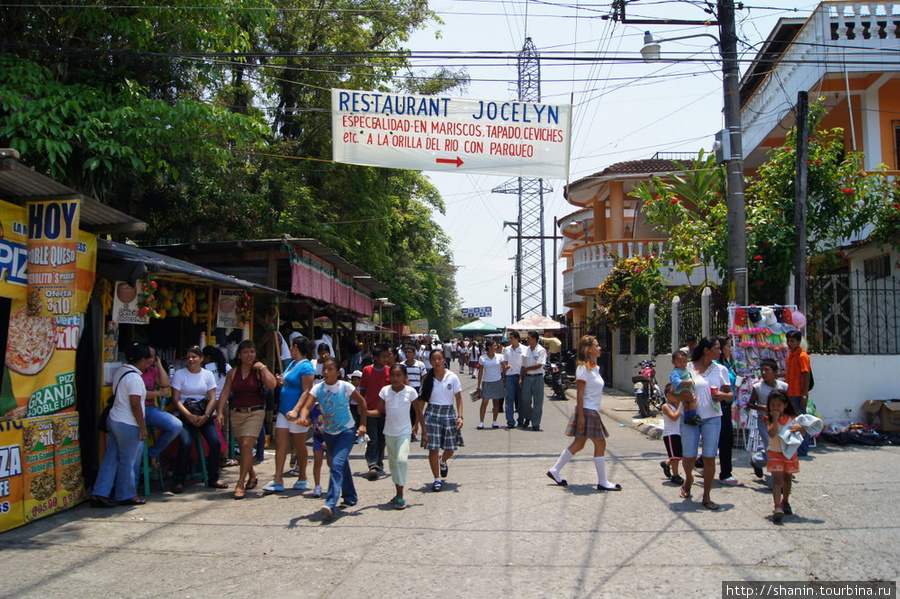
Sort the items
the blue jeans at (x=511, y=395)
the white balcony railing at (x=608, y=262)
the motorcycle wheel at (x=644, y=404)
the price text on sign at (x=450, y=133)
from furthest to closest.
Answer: the white balcony railing at (x=608, y=262) → the motorcycle wheel at (x=644, y=404) → the blue jeans at (x=511, y=395) → the price text on sign at (x=450, y=133)

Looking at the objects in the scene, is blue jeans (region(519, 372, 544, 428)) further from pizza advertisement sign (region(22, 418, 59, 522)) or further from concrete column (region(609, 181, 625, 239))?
concrete column (region(609, 181, 625, 239))

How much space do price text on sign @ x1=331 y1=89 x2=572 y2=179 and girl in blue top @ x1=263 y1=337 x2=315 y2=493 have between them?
10.8 feet

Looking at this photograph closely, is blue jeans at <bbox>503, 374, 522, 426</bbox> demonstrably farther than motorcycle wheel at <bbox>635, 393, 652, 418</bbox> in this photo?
No

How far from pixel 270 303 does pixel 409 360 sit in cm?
326

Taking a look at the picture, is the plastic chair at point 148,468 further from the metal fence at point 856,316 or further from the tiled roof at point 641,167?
the tiled roof at point 641,167

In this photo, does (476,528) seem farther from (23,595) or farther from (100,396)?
(100,396)

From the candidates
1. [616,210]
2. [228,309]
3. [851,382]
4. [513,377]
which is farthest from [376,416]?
[616,210]

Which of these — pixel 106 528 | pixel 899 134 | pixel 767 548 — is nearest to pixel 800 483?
pixel 767 548

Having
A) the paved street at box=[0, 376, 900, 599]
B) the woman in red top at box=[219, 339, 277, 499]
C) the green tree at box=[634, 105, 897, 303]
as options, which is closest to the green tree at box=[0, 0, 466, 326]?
the woman in red top at box=[219, 339, 277, 499]

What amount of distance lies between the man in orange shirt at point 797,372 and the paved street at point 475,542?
40.9 inches

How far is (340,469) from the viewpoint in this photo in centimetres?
725

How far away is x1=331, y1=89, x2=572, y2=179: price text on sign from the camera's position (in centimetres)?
1035

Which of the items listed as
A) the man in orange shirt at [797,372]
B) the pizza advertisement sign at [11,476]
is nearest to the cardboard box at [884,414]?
the man in orange shirt at [797,372]

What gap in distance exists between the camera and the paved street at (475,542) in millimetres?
5152
